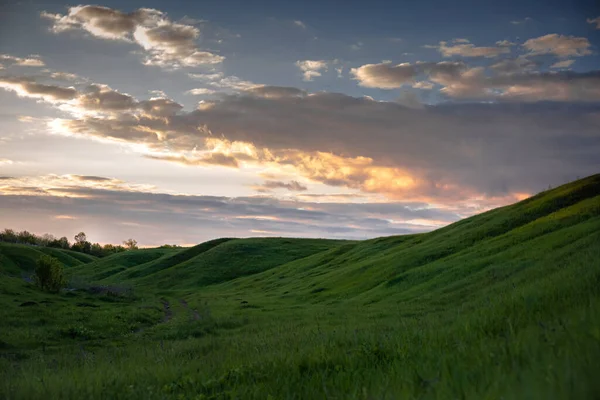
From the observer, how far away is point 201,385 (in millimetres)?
8266

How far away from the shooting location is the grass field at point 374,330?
17.2 ft

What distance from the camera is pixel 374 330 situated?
46.5 ft

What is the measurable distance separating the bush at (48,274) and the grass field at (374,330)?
1435 mm

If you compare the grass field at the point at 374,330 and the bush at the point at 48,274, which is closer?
the grass field at the point at 374,330

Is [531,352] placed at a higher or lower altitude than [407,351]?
higher

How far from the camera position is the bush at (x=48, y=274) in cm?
5722

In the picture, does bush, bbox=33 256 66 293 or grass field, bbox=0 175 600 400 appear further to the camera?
bush, bbox=33 256 66 293

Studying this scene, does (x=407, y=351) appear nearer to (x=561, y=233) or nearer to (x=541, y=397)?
(x=541, y=397)

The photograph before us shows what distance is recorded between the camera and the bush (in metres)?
57.2

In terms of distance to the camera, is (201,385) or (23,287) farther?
(23,287)

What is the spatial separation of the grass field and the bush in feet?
4.71

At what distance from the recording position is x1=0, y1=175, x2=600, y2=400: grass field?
523cm

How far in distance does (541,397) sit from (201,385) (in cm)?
633

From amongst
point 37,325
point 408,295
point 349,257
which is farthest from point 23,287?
point 349,257
